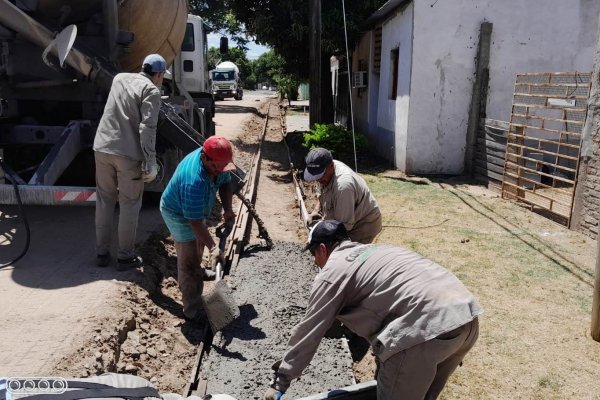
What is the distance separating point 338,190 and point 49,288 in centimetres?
285

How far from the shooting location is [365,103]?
57.5 ft

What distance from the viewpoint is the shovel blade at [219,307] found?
14.7 feet

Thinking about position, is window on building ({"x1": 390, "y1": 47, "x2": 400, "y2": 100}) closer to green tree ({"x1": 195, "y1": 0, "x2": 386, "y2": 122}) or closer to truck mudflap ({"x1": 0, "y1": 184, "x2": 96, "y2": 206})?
green tree ({"x1": 195, "y1": 0, "x2": 386, "y2": 122})

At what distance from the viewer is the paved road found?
12.6 feet

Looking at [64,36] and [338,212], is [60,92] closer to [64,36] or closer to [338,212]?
[64,36]

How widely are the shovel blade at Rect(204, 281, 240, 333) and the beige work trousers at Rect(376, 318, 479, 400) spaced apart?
76.4 inches

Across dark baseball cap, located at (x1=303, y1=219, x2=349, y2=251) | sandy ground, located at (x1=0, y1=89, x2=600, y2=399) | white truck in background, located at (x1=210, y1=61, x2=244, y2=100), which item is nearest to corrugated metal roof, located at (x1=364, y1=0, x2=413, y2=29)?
sandy ground, located at (x1=0, y1=89, x2=600, y2=399)

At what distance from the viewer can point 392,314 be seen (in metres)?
2.78

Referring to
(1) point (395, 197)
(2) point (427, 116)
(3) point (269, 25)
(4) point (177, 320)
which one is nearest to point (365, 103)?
(3) point (269, 25)

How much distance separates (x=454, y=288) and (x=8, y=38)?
5.86 m

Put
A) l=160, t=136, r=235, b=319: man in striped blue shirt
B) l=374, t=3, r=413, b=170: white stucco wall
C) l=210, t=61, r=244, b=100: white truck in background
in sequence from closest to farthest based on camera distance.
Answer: l=160, t=136, r=235, b=319: man in striped blue shirt, l=374, t=3, r=413, b=170: white stucco wall, l=210, t=61, r=244, b=100: white truck in background

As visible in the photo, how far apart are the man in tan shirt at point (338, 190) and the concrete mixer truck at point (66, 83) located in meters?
1.80

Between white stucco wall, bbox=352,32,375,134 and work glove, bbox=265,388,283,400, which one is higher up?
white stucco wall, bbox=352,32,375,134

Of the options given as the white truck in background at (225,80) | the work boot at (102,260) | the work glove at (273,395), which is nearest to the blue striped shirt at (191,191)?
the work boot at (102,260)
